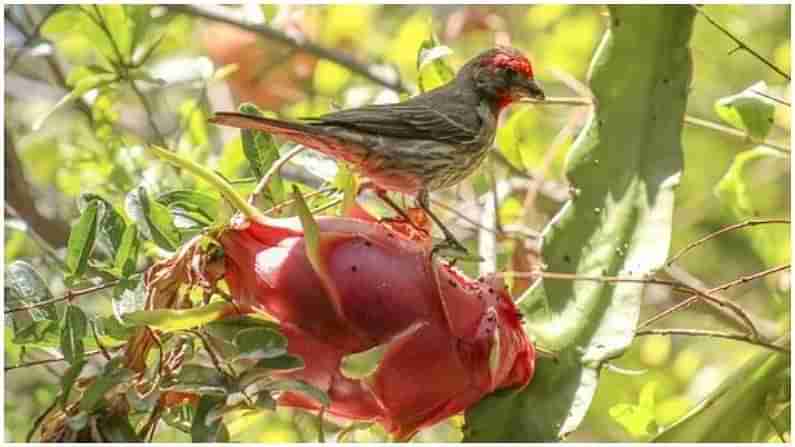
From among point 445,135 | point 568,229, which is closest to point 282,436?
point 445,135

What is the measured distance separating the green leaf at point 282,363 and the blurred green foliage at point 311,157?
200 millimetres

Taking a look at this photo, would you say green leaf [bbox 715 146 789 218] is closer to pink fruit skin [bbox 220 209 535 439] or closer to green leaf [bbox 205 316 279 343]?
pink fruit skin [bbox 220 209 535 439]

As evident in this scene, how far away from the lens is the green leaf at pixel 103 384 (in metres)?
1.39

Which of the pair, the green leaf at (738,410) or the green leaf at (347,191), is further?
the green leaf at (738,410)

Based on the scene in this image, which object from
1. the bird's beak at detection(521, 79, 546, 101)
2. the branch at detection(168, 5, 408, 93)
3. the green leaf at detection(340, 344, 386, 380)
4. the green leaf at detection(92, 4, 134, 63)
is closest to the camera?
the green leaf at detection(340, 344, 386, 380)

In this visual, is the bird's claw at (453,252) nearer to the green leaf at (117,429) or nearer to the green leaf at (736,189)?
the green leaf at (117,429)

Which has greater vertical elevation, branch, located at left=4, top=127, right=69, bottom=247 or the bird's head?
the bird's head

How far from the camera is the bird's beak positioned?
2055 millimetres

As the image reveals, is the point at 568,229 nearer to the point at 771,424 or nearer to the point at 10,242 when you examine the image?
the point at 771,424

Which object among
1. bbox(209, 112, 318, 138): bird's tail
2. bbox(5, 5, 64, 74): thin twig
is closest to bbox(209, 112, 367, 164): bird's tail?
bbox(209, 112, 318, 138): bird's tail

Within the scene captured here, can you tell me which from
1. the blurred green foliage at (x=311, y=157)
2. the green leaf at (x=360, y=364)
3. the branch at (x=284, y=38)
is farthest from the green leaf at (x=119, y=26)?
the green leaf at (x=360, y=364)

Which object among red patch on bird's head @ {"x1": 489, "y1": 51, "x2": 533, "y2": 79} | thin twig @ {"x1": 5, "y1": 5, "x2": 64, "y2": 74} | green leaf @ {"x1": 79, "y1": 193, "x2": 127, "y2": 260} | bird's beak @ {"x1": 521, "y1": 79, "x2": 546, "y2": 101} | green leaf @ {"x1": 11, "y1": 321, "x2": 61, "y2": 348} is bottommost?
green leaf @ {"x1": 11, "y1": 321, "x2": 61, "y2": 348}

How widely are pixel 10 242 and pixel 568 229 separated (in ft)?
4.11

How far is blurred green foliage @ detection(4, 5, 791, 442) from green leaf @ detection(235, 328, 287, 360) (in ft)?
0.61
